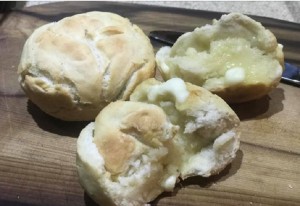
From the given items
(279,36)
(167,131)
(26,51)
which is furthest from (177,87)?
(279,36)

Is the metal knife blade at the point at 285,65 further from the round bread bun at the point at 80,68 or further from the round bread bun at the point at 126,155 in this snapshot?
the round bread bun at the point at 126,155

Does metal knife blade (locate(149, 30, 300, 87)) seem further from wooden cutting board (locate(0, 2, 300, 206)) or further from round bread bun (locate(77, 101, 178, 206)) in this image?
round bread bun (locate(77, 101, 178, 206))

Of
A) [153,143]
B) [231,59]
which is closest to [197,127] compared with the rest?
[153,143]

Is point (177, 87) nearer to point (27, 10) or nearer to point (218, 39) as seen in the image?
point (218, 39)

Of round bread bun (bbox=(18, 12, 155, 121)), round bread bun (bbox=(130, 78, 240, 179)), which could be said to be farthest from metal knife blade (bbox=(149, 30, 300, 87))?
round bread bun (bbox=(130, 78, 240, 179))

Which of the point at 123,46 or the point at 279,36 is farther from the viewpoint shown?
the point at 279,36

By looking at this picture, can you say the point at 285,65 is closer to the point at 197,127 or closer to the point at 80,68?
the point at 197,127
